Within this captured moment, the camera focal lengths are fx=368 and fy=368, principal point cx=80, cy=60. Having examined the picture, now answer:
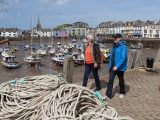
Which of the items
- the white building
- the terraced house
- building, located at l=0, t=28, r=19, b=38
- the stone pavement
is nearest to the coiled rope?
the stone pavement

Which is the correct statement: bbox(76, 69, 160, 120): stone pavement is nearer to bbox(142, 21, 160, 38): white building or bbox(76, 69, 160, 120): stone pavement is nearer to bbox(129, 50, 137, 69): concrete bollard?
bbox(129, 50, 137, 69): concrete bollard

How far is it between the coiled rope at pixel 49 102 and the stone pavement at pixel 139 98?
165 cm

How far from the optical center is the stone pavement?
23.6 feet

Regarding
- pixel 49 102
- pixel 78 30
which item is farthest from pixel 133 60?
pixel 78 30

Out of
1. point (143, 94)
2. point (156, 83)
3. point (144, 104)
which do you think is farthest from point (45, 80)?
point (156, 83)

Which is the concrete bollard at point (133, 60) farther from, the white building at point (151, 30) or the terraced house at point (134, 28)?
the white building at point (151, 30)

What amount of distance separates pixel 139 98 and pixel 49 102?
3999 mm

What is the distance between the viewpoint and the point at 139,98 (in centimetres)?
881

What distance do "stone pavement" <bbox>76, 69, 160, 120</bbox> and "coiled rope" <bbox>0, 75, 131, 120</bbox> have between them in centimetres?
165

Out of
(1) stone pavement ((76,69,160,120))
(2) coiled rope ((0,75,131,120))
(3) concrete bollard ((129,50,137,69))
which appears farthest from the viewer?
(3) concrete bollard ((129,50,137,69))

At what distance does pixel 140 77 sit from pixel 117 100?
14.3 feet

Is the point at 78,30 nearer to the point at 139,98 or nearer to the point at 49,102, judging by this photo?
the point at 139,98

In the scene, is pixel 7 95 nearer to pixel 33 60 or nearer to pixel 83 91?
pixel 83 91

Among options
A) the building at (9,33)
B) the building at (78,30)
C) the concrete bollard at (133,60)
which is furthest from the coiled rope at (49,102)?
the building at (78,30)
